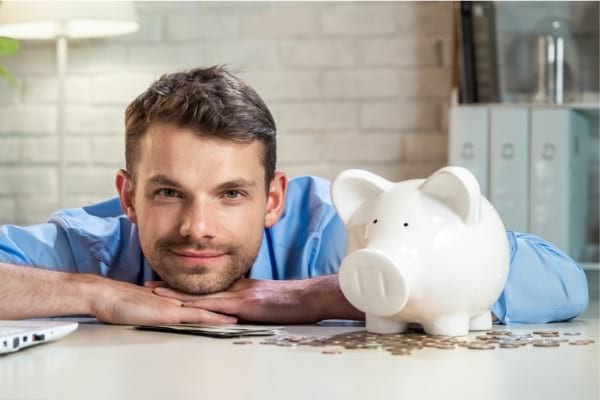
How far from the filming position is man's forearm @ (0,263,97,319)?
1.42 meters

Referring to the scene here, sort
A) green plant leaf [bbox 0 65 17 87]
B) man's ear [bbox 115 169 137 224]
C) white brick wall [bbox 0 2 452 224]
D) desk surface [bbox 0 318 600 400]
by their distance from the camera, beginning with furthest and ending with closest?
1. white brick wall [bbox 0 2 452 224]
2. green plant leaf [bbox 0 65 17 87]
3. man's ear [bbox 115 169 137 224]
4. desk surface [bbox 0 318 600 400]

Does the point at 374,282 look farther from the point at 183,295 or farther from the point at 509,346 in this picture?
the point at 183,295

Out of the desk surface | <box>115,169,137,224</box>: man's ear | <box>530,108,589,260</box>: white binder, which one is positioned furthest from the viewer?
<box>530,108,589,260</box>: white binder

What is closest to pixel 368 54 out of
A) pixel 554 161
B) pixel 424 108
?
pixel 424 108

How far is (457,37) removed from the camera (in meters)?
2.87

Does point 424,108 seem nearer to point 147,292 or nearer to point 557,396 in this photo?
point 147,292

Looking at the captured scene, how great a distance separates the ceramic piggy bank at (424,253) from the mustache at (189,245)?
10.7 inches

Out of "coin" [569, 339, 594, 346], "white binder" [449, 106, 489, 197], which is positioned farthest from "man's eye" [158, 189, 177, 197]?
"white binder" [449, 106, 489, 197]

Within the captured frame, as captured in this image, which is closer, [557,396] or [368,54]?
[557,396]

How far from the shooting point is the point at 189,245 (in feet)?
4.75

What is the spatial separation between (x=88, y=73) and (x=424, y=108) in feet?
3.47

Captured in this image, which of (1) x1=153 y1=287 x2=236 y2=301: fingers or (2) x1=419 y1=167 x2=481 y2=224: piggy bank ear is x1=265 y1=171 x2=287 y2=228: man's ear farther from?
(2) x1=419 y1=167 x2=481 y2=224: piggy bank ear

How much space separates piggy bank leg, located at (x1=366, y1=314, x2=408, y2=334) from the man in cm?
17

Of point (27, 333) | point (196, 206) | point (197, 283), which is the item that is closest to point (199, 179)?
point (196, 206)
